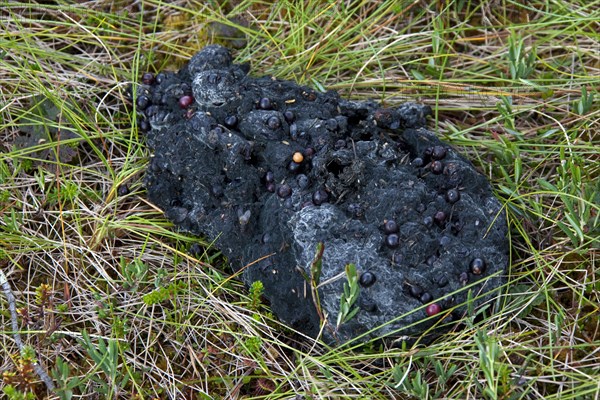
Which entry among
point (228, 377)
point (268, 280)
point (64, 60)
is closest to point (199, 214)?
point (268, 280)

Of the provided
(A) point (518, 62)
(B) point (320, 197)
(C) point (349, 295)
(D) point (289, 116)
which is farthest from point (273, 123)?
(A) point (518, 62)

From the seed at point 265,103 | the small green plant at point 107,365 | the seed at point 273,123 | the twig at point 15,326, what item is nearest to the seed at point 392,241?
the seed at point 273,123

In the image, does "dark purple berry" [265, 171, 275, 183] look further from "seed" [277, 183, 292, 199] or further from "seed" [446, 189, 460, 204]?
"seed" [446, 189, 460, 204]

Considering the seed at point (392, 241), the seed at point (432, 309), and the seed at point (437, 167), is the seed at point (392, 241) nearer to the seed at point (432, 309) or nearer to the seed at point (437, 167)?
the seed at point (432, 309)

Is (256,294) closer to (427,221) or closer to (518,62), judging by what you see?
(427,221)

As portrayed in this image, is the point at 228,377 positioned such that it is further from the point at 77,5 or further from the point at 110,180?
the point at 77,5

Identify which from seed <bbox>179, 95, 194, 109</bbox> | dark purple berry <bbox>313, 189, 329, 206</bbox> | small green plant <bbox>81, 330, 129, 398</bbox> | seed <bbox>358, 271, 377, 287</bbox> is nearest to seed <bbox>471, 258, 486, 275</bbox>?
seed <bbox>358, 271, 377, 287</bbox>
